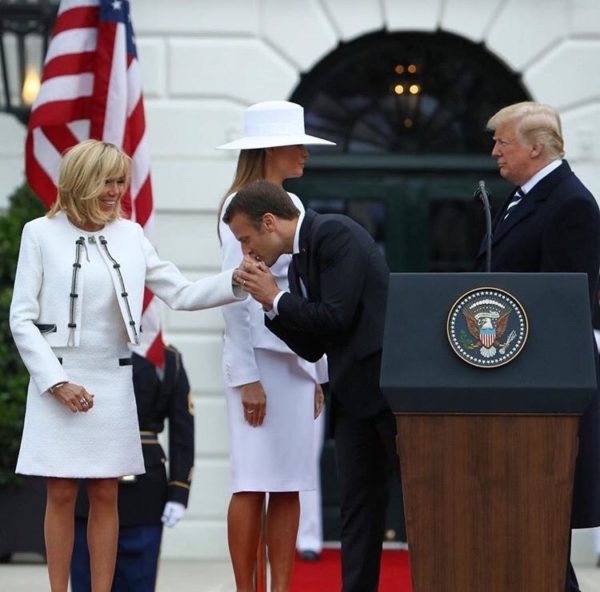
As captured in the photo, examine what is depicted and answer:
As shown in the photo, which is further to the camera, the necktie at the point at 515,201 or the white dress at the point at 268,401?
the white dress at the point at 268,401

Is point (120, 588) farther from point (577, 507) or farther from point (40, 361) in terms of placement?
point (577, 507)

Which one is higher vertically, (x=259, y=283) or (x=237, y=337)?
(x=259, y=283)

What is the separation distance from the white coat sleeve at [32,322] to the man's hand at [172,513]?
101cm

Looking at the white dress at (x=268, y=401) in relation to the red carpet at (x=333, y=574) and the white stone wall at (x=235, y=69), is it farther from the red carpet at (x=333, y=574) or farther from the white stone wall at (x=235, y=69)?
the white stone wall at (x=235, y=69)

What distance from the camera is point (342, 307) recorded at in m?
5.36

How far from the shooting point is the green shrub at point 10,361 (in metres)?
9.05

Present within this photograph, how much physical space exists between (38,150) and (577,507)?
12.3 feet

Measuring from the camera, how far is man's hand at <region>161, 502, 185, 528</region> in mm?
A: 6203

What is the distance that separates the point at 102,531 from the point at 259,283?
40.2 inches

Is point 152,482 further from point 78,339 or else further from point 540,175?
point 540,175

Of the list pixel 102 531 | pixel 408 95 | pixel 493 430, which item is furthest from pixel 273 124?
pixel 408 95

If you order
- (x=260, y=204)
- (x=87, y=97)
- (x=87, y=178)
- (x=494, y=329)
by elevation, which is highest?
(x=87, y=97)

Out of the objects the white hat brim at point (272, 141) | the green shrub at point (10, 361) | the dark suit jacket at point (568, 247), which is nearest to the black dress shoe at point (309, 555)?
the green shrub at point (10, 361)

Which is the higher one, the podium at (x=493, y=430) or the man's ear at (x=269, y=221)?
the man's ear at (x=269, y=221)
